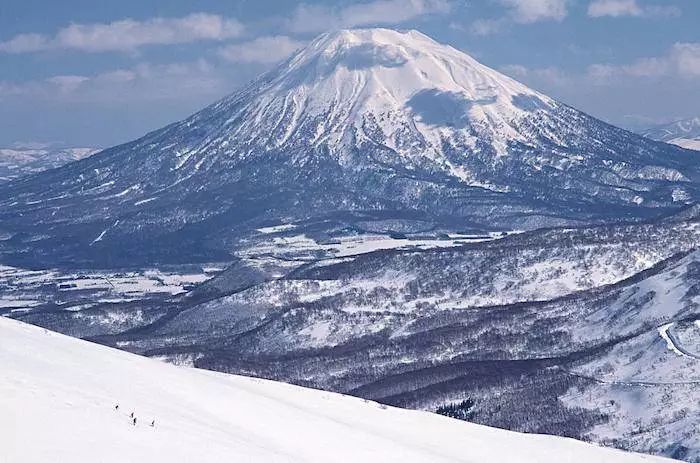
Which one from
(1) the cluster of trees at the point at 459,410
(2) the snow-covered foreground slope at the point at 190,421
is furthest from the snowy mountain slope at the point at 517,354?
(2) the snow-covered foreground slope at the point at 190,421

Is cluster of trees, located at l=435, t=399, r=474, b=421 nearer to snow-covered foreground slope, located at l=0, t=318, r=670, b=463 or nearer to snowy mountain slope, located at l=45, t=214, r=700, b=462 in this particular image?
snowy mountain slope, located at l=45, t=214, r=700, b=462

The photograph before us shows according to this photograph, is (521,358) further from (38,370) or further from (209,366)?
(38,370)

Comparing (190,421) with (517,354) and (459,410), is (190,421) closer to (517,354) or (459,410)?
(459,410)

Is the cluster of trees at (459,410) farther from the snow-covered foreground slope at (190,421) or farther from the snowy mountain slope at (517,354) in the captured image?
the snow-covered foreground slope at (190,421)

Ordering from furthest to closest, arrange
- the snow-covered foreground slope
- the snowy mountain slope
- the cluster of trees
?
1. the cluster of trees
2. the snowy mountain slope
3. the snow-covered foreground slope

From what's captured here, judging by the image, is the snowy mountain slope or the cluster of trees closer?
the snowy mountain slope

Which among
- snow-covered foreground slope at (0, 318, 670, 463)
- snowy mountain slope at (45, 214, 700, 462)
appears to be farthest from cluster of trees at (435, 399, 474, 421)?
snow-covered foreground slope at (0, 318, 670, 463)

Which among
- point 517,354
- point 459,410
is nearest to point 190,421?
point 459,410

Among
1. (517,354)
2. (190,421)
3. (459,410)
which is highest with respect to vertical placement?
(190,421)
